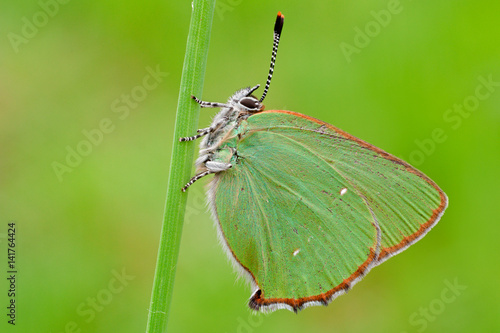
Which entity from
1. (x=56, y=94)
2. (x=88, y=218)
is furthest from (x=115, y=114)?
(x=88, y=218)

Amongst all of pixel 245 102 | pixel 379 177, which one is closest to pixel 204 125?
pixel 245 102

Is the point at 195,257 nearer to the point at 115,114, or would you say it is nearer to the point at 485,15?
the point at 115,114

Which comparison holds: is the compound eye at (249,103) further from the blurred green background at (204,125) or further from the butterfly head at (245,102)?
→ the blurred green background at (204,125)

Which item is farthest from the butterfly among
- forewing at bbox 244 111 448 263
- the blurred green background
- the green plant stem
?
the blurred green background

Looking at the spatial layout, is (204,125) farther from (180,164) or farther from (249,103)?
(180,164)

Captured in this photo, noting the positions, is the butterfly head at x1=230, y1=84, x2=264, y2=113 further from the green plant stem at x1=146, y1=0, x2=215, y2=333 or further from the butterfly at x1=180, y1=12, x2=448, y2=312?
the green plant stem at x1=146, y1=0, x2=215, y2=333

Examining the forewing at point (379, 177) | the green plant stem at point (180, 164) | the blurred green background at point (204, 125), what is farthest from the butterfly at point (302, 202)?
the blurred green background at point (204, 125)
